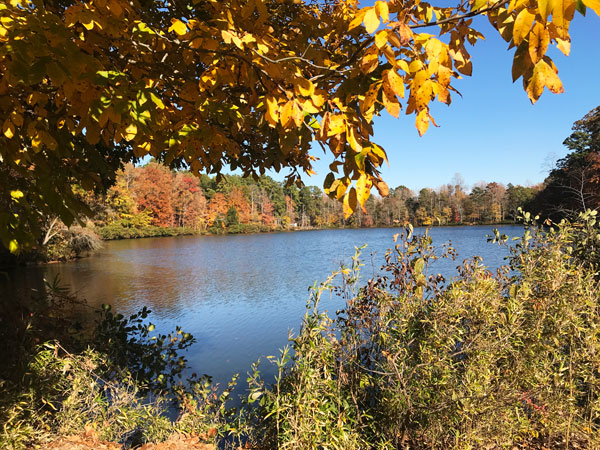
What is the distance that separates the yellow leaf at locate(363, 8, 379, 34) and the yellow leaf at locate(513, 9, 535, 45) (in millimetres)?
388

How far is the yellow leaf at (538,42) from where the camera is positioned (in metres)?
0.85

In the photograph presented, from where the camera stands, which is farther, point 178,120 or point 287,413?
point 287,413

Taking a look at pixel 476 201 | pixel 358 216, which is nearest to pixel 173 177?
pixel 358 216

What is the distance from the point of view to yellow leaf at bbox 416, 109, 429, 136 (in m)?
1.15

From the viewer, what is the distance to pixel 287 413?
2.29 m

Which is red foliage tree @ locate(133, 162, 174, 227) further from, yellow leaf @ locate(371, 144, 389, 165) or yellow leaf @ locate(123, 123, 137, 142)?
yellow leaf @ locate(371, 144, 389, 165)

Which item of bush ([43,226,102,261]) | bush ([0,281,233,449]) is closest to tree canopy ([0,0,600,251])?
bush ([0,281,233,449])

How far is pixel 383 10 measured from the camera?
1.06m

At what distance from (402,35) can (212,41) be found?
751mm

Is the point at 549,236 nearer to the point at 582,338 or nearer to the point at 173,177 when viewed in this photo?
the point at 582,338

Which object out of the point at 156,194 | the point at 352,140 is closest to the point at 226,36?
the point at 352,140

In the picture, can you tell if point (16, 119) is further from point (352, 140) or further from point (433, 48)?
point (433, 48)

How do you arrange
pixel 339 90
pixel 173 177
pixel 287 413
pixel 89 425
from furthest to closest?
pixel 173 177, pixel 89 425, pixel 287 413, pixel 339 90

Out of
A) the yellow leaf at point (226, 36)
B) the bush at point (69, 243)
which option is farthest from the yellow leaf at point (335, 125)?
the bush at point (69, 243)
